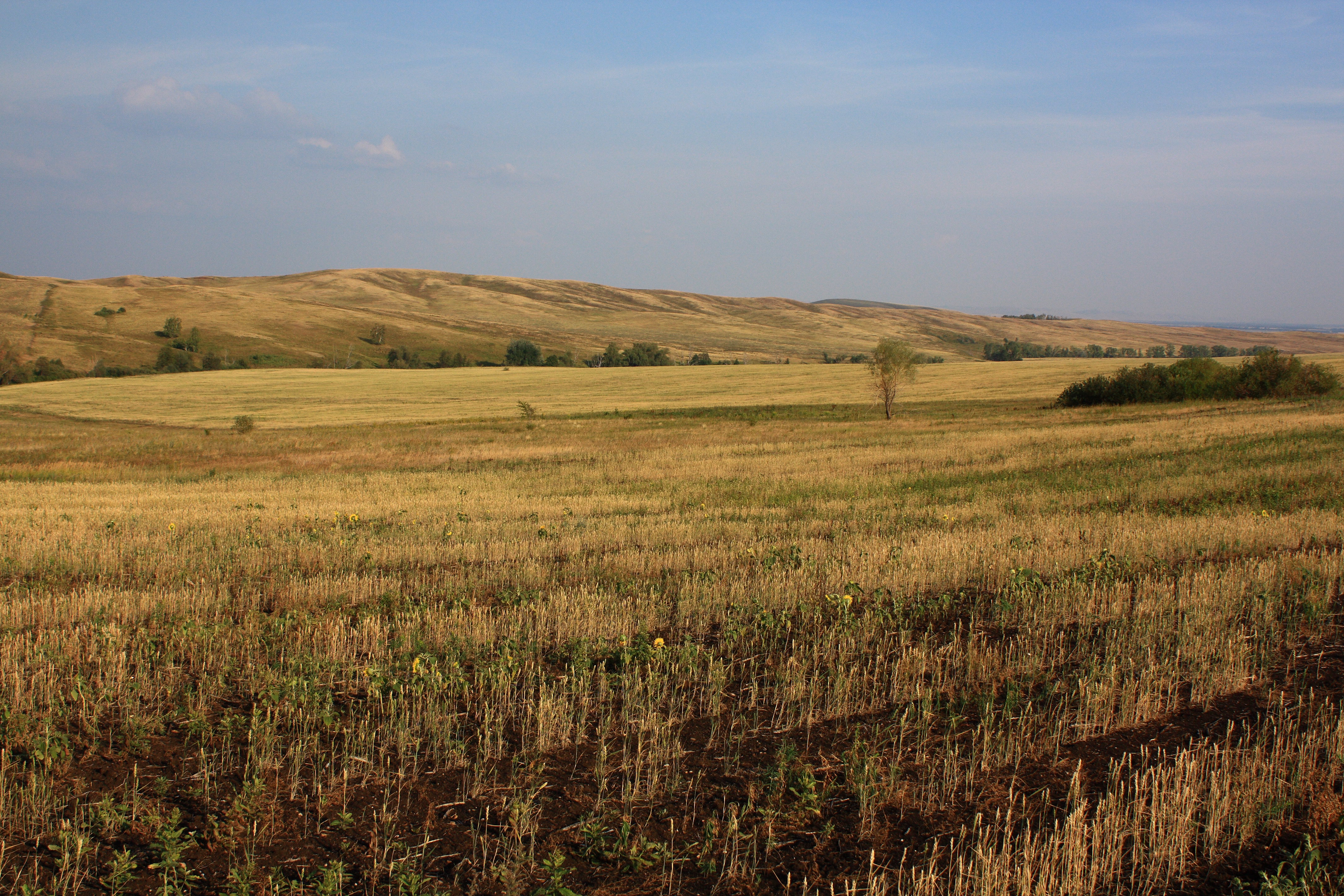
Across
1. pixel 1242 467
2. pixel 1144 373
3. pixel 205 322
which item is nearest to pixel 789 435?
pixel 1242 467

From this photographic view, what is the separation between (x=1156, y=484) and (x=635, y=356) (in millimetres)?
93102

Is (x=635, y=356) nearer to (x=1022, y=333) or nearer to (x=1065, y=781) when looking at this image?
(x=1022, y=333)

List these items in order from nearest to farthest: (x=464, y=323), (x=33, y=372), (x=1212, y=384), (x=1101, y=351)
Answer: (x=1212, y=384) → (x=33, y=372) → (x=1101, y=351) → (x=464, y=323)

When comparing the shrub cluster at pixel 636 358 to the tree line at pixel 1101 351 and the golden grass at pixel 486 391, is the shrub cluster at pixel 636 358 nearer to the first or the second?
the golden grass at pixel 486 391

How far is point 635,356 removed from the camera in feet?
355

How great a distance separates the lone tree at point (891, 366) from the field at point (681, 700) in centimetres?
3238

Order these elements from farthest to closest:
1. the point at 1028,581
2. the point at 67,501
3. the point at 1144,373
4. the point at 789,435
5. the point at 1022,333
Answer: the point at 1022,333 < the point at 1144,373 < the point at 789,435 < the point at 67,501 < the point at 1028,581

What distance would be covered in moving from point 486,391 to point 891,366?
3456 cm

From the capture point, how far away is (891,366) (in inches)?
1879

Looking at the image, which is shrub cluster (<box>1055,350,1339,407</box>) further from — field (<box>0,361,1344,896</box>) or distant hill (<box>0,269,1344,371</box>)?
distant hill (<box>0,269,1344,371</box>)

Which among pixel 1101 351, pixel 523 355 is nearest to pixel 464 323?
pixel 523 355

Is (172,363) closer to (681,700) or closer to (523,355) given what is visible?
(523,355)

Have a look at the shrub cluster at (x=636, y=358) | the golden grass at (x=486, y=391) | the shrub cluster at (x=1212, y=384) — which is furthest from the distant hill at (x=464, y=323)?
the shrub cluster at (x=1212, y=384)

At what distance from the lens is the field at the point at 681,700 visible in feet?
13.9
